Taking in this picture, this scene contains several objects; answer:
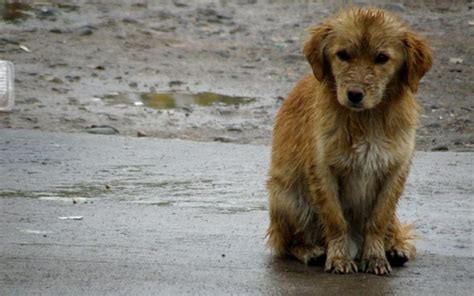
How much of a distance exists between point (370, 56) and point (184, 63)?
7.40 metres

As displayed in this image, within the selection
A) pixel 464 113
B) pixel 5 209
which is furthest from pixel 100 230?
pixel 464 113

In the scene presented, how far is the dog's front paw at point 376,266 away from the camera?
6.68m

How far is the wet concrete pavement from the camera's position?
6.35m

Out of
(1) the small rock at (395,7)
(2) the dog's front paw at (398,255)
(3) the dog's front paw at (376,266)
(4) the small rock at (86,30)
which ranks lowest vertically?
(4) the small rock at (86,30)

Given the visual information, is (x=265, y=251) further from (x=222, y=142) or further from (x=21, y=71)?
(x=21, y=71)

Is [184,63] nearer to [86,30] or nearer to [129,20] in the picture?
[86,30]

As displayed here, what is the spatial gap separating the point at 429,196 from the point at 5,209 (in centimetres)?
279

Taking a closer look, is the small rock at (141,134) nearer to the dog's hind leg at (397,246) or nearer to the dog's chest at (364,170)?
the dog's hind leg at (397,246)

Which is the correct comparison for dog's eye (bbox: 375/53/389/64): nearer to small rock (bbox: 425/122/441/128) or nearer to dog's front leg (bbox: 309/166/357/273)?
dog's front leg (bbox: 309/166/357/273)

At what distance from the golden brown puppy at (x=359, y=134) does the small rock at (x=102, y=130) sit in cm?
427

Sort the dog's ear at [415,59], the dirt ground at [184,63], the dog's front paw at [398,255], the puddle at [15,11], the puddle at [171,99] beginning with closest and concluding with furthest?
the dog's ear at [415,59], the dog's front paw at [398,255], the dirt ground at [184,63], the puddle at [171,99], the puddle at [15,11]

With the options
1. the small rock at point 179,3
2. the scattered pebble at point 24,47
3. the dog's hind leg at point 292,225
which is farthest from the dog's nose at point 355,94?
the small rock at point 179,3

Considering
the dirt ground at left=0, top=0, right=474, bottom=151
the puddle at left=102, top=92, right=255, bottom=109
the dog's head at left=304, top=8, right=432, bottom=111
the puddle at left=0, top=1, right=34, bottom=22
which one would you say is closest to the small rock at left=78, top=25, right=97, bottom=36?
the dirt ground at left=0, top=0, right=474, bottom=151

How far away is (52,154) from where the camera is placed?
9938 mm
